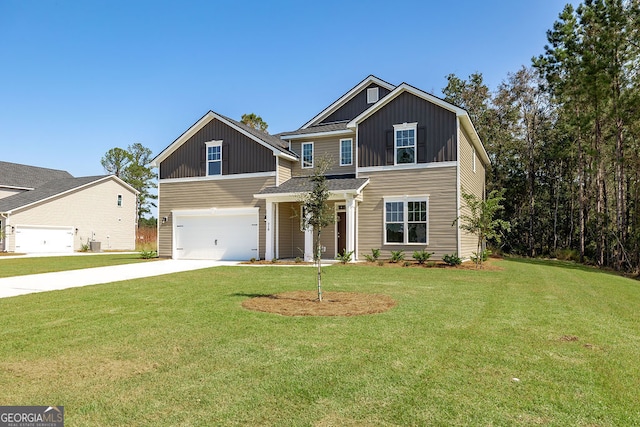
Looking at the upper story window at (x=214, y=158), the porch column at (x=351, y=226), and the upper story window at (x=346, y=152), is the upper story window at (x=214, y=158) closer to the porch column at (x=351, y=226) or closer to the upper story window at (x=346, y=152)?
the upper story window at (x=346, y=152)

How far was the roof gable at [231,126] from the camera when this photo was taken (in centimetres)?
1938

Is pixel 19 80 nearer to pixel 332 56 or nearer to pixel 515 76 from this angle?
pixel 332 56

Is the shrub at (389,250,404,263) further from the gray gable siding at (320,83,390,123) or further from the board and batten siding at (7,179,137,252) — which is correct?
the board and batten siding at (7,179,137,252)

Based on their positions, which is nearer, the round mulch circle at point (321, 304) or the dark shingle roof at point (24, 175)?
the round mulch circle at point (321, 304)

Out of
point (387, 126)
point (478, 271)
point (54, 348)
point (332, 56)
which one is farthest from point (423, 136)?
point (54, 348)

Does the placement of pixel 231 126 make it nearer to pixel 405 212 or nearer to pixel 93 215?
pixel 405 212

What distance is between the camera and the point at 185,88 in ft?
65.2

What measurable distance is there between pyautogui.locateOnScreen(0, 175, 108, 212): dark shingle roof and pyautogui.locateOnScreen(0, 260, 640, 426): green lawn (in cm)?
2709

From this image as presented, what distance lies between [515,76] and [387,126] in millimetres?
18627

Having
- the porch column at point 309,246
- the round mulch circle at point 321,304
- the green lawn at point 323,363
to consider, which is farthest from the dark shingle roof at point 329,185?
the green lawn at point 323,363

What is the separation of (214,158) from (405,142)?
9500mm

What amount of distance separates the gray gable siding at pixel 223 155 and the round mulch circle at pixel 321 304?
11440 mm

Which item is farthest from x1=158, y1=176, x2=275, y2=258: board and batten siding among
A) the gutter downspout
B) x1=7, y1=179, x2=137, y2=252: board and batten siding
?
x1=7, y1=179, x2=137, y2=252: board and batten siding

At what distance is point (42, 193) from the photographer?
32.5m
